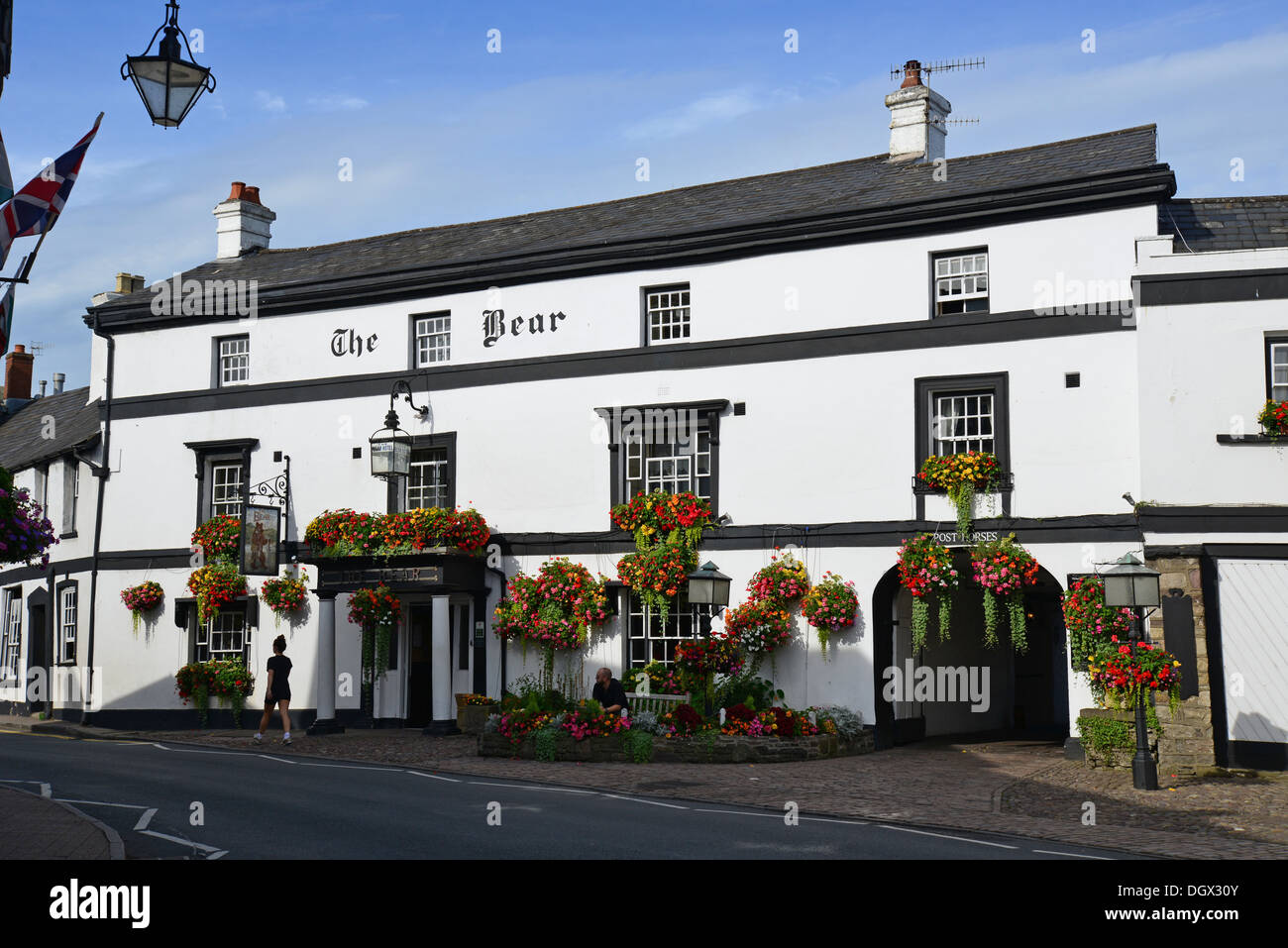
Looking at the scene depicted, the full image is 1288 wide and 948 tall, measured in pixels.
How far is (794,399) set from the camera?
74.5ft

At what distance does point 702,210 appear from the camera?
25.5m

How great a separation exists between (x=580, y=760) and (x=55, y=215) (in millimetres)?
10662

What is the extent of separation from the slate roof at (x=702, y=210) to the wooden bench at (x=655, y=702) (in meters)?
8.07

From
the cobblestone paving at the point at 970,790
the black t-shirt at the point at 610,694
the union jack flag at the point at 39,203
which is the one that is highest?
the union jack flag at the point at 39,203

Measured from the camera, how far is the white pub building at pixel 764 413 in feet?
62.5

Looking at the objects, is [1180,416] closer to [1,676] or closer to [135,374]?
[135,374]

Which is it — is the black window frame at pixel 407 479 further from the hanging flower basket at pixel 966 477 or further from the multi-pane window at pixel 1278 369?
the multi-pane window at pixel 1278 369

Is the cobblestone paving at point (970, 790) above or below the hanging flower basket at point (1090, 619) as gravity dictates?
below

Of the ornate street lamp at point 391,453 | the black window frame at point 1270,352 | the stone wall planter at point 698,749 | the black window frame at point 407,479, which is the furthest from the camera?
the black window frame at point 407,479

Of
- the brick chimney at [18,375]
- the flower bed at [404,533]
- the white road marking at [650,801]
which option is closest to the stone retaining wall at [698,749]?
the white road marking at [650,801]

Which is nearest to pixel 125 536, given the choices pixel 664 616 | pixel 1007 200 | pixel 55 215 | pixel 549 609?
pixel 549 609

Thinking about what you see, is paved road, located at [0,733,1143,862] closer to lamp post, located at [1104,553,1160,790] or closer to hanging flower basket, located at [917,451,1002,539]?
lamp post, located at [1104,553,1160,790]

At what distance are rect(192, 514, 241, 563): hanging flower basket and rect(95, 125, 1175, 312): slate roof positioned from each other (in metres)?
4.87

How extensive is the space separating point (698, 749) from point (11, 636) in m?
21.6
